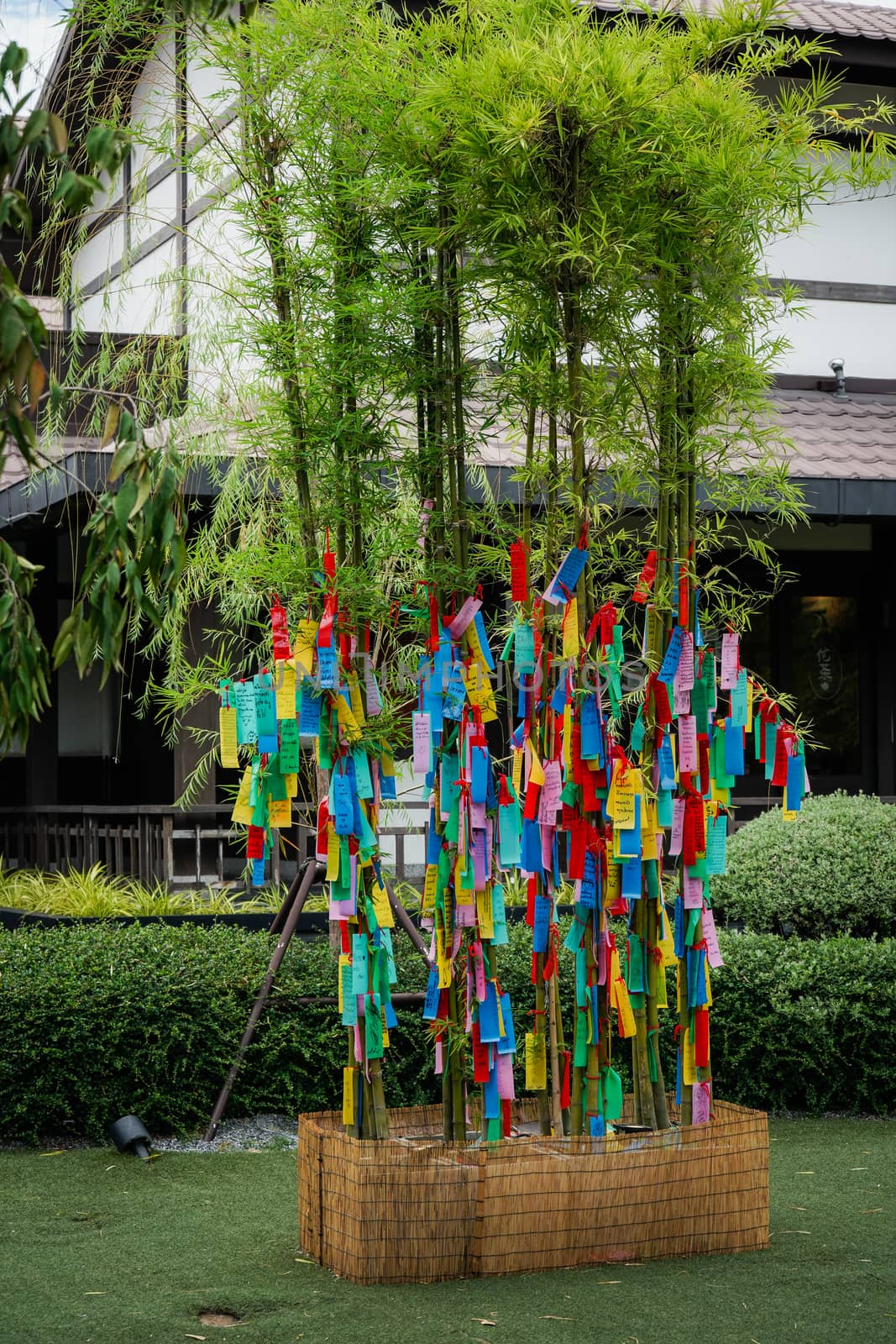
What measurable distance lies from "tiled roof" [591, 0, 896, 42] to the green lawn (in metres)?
7.78

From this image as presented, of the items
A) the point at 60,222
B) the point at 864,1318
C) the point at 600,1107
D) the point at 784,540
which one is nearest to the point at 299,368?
the point at 60,222

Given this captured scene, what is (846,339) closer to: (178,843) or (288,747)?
(178,843)

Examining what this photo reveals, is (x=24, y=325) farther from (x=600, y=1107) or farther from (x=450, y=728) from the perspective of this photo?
(x=600, y=1107)

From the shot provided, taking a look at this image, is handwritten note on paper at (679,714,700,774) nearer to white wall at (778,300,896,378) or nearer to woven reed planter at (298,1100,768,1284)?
woven reed planter at (298,1100,768,1284)

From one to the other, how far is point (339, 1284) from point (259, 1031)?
194 cm

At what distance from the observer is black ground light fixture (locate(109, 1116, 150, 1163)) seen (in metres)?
5.07

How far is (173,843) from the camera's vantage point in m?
8.42

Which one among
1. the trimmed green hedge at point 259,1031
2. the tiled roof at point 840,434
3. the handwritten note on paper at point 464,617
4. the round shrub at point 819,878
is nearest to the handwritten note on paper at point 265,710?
the handwritten note on paper at point 464,617

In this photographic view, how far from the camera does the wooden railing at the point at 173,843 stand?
27.2 ft

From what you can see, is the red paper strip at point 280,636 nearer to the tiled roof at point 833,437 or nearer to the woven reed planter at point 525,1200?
the woven reed planter at point 525,1200

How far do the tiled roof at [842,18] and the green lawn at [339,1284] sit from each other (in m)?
7.78

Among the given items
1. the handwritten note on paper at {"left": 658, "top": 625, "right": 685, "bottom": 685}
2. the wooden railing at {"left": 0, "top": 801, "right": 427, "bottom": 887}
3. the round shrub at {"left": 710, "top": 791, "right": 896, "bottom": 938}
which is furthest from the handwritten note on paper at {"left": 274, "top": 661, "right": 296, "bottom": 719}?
the round shrub at {"left": 710, "top": 791, "right": 896, "bottom": 938}

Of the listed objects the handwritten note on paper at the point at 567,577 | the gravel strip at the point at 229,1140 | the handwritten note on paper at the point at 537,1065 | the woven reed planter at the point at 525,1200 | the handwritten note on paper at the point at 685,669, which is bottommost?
the gravel strip at the point at 229,1140

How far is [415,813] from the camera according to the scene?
29.8 ft
